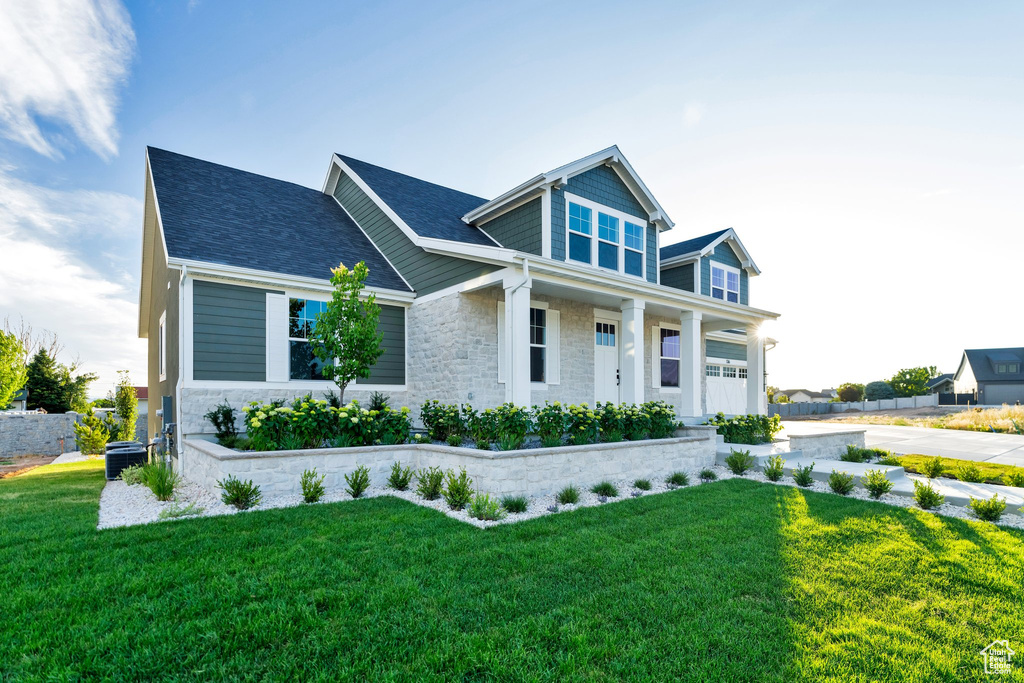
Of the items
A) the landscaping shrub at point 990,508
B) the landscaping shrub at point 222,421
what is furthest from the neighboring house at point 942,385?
the landscaping shrub at point 222,421

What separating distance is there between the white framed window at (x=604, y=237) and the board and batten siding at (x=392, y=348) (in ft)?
13.7

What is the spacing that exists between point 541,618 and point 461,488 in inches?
124

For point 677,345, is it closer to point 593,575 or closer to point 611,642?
point 593,575

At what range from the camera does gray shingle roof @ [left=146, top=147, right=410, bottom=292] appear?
9.77 meters

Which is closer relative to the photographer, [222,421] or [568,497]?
[568,497]

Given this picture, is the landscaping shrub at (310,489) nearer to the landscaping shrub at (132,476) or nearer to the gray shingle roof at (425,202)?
the landscaping shrub at (132,476)

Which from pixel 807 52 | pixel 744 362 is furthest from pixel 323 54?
pixel 744 362

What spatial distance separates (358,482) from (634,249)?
905 centimetres

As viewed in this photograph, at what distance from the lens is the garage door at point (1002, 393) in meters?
41.8

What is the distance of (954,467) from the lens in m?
9.03

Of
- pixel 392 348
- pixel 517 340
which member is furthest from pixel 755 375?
pixel 392 348

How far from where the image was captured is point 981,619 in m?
3.35

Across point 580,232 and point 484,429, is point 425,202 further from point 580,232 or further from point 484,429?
point 484,429

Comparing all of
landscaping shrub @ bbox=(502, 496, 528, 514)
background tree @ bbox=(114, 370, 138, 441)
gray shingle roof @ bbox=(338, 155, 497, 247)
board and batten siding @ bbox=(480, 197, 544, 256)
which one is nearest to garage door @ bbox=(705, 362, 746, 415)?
board and batten siding @ bbox=(480, 197, 544, 256)
